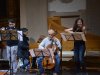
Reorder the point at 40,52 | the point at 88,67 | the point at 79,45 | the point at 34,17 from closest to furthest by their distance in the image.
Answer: the point at 40,52
the point at 79,45
the point at 88,67
the point at 34,17

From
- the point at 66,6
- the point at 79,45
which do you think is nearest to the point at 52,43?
the point at 79,45

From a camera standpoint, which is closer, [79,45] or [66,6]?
[79,45]

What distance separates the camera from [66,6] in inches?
665

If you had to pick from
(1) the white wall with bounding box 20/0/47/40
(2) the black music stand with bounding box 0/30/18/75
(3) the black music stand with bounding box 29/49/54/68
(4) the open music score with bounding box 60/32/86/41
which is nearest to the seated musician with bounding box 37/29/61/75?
(4) the open music score with bounding box 60/32/86/41

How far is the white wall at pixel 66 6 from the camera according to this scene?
55.2 feet

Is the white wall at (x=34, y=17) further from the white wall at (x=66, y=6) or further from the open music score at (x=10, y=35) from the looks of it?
the open music score at (x=10, y=35)

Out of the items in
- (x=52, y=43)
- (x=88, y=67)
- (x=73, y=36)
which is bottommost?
(x=88, y=67)

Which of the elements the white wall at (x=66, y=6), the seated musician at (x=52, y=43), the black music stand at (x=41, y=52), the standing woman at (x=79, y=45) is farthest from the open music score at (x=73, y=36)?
the white wall at (x=66, y=6)

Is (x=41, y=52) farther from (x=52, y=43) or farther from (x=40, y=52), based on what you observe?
(x=52, y=43)

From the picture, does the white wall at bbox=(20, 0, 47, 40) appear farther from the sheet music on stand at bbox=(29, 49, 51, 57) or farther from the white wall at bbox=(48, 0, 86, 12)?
the sheet music on stand at bbox=(29, 49, 51, 57)

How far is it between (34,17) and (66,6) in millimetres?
1230

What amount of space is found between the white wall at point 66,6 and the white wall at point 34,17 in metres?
0.35

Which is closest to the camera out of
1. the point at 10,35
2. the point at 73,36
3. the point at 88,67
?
the point at 10,35

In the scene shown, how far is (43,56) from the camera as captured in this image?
13.9 meters
